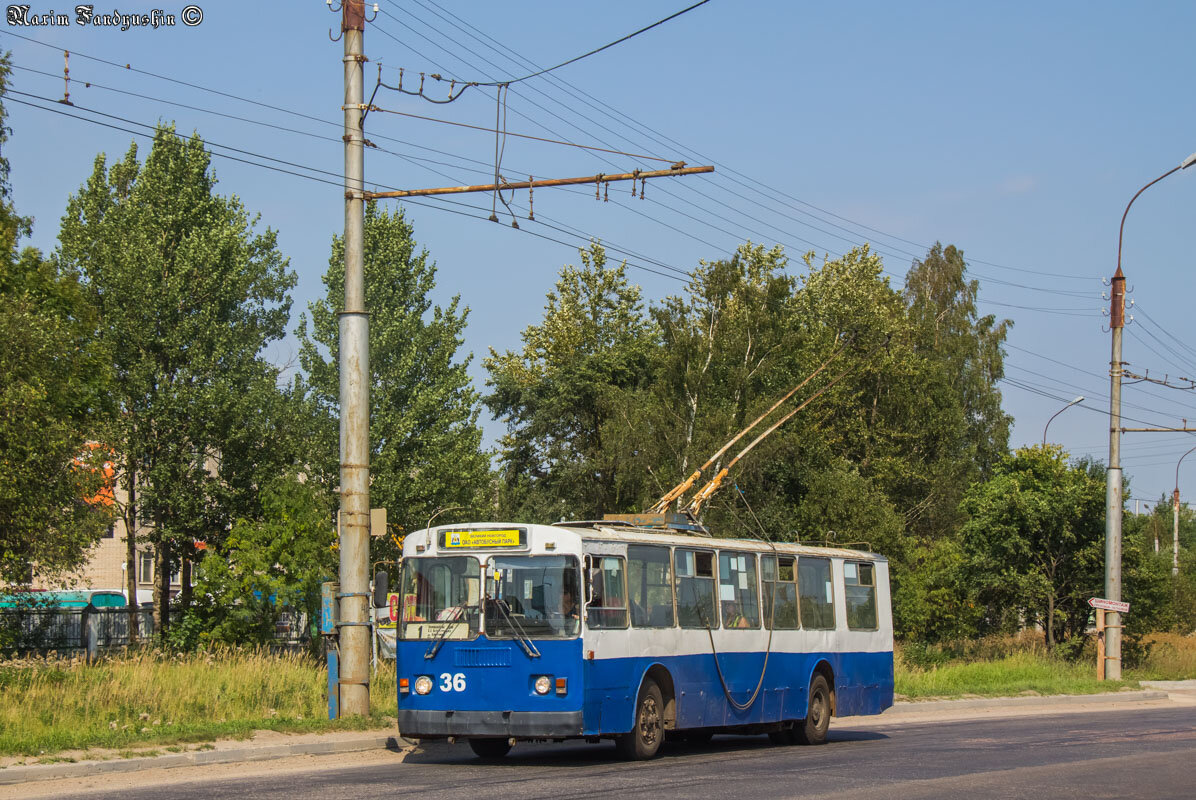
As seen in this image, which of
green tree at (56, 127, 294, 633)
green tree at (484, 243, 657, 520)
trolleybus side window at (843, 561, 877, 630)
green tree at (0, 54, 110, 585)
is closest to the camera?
trolleybus side window at (843, 561, 877, 630)

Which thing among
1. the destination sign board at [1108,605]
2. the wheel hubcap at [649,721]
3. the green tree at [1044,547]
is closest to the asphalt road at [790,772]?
the wheel hubcap at [649,721]

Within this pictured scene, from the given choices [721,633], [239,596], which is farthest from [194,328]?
[721,633]

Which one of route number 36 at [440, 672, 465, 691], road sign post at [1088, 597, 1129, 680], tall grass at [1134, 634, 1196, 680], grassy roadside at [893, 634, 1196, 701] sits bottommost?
tall grass at [1134, 634, 1196, 680]

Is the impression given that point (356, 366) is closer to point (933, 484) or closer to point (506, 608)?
point (506, 608)

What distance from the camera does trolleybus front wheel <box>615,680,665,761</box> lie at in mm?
14984

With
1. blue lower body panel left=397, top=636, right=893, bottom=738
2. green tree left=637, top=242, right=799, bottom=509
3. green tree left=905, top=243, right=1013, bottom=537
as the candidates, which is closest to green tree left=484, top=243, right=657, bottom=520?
green tree left=637, top=242, right=799, bottom=509

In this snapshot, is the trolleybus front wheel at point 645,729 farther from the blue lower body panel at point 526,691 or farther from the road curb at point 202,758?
the road curb at point 202,758

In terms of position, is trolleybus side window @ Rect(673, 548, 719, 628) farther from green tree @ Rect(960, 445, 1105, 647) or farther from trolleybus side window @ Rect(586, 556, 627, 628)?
green tree @ Rect(960, 445, 1105, 647)

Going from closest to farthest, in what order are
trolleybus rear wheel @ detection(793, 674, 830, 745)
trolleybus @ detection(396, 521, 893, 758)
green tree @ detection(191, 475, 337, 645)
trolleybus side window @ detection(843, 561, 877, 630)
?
trolleybus @ detection(396, 521, 893, 758)
trolleybus rear wheel @ detection(793, 674, 830, 745)
trolleybus side window @ detection(843, 561, 877, 630)
green tree @ detection(191, 475, 337, 645)

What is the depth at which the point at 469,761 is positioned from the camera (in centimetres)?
1556

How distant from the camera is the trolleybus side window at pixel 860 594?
1994 centimetres

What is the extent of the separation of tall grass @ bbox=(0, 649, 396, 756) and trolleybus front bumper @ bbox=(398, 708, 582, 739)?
2.35 metres

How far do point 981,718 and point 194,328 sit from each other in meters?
28.0

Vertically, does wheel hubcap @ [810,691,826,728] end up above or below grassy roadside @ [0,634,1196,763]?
below
